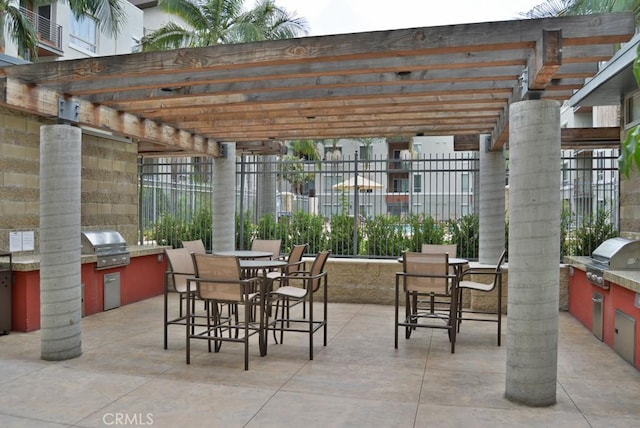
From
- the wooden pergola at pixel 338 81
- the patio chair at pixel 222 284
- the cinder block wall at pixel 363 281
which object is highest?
the wooden pergola at pixel 338 81

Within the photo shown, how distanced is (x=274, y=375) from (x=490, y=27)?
3312mm

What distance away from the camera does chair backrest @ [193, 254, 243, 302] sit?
4.99 metres

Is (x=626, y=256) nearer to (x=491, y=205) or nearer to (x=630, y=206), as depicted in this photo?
(x=630, y=206)

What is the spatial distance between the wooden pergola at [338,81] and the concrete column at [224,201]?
4.72ft

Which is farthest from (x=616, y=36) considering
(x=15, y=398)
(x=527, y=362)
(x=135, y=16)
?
(x=135, y=16)

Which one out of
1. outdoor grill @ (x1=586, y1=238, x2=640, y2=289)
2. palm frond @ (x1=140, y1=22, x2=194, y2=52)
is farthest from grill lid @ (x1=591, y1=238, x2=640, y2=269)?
palm frond @ (x1=140, y1=22, x2=194, y2=52)

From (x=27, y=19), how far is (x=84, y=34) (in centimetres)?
791

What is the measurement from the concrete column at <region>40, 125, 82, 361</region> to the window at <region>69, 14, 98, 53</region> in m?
18.4

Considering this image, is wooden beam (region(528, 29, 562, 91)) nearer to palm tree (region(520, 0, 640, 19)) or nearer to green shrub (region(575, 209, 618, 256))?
green shrub (region(575, 209, 618, 256))

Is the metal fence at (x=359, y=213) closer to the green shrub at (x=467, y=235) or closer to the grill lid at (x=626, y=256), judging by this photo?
the green shrub at (x=467, y=235)

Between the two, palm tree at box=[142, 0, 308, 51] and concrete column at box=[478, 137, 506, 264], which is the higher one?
palm tree at box=[142, 0, 308, 51]

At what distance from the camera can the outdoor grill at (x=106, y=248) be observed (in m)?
7.47

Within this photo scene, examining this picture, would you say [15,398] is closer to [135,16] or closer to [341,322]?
[341,322]

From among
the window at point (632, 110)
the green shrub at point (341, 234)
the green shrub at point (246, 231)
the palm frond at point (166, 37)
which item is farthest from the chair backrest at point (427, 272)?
the palm frond at point (166, 37)
